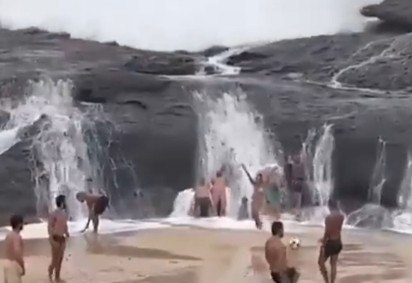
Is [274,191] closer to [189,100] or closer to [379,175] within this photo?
[379,175]

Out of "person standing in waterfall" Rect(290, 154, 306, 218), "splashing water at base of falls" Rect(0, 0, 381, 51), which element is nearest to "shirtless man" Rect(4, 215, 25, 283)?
"person standing in waterfall" Rect(290, 154, 306, 218)

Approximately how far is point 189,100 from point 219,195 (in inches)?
76.0

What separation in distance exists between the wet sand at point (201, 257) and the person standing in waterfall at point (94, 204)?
1.39 feet

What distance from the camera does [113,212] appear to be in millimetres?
14875

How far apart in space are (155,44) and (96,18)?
3.55ft

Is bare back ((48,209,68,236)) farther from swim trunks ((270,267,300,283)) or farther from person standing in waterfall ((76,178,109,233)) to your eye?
person standing in waterfall ((76,178,109,233))

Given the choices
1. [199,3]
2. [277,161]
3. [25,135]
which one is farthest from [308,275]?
[199,3]

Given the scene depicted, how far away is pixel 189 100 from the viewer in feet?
52.0

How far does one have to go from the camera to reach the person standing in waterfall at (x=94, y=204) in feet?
45.4

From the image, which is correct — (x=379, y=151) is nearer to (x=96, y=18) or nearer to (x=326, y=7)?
(x=326, y=7)

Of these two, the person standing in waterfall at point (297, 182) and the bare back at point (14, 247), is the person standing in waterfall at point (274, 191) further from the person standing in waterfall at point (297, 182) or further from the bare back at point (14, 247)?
the bare back at point (14, 247)

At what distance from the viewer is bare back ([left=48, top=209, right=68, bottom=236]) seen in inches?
375

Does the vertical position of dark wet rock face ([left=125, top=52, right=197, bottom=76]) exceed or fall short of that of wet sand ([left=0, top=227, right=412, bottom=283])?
it exceeds it

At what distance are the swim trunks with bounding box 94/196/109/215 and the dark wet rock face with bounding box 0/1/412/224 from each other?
0.32 metres
